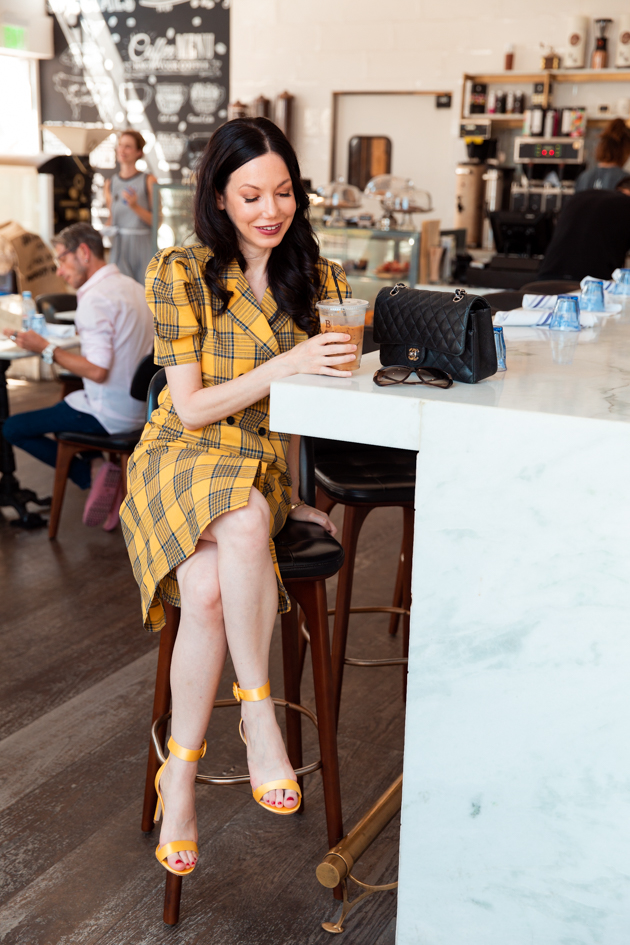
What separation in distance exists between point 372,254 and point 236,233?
3.06 meters

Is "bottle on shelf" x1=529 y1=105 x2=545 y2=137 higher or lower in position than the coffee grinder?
higher

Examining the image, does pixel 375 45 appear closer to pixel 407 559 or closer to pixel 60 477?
pixel 60 477

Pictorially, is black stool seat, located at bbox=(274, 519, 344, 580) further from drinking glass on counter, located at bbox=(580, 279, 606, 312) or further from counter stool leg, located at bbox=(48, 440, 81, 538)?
counter stool leg, located at bbox=(48, 440, 81, 538)

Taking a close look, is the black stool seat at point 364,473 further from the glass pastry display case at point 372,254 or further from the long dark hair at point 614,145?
the long dark hair at point 614,145


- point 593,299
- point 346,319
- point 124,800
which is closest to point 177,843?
point 124,800

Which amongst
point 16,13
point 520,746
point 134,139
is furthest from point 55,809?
point 16,13

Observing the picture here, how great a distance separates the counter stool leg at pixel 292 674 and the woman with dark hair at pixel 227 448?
23 cm

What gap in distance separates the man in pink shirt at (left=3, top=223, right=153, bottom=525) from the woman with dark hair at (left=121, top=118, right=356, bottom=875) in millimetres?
1897

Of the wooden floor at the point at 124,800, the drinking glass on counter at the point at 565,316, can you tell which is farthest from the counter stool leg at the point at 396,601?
the drinking glass on counter at the point at 565,316

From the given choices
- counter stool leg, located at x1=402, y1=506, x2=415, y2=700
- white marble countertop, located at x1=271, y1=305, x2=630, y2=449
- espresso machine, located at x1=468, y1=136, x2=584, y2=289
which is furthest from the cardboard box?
white marble countertop, located at x1=271, y1=305, x2=630, y2=449

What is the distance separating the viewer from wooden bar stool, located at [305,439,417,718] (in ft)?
6.57

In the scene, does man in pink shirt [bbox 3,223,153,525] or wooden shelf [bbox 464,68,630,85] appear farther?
wooden shelf [bbox 464,68,630,85]

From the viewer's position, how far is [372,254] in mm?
4715

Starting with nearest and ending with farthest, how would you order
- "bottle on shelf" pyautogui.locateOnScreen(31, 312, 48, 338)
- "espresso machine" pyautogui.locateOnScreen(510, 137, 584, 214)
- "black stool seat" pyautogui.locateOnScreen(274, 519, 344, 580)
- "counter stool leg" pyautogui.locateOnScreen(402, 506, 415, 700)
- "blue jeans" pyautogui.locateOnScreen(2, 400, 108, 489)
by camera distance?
"black stool seat" pyautogui.locateOnScreen(274, 519, 344, 580) < "counter stool leg" pyautogui.locateOnScreen(402, 506, 415, 700) < "blue jeans" pyautogui.locateOnScreen(2, 400, 108, 489) < "bottle on shelf" pyautogui.locateOnScreen(31, 312, 48, 338) < "espresso machine" pyautogui.locateOnScreen(510, 137, 584, 214)
